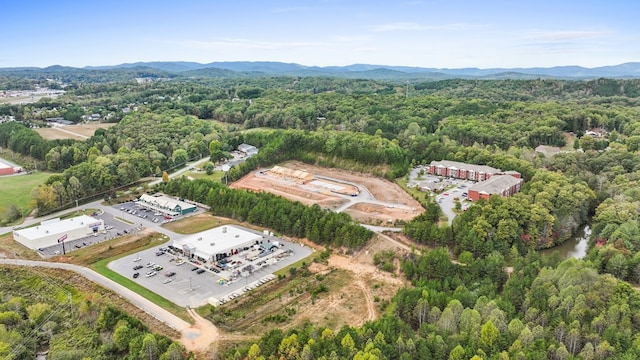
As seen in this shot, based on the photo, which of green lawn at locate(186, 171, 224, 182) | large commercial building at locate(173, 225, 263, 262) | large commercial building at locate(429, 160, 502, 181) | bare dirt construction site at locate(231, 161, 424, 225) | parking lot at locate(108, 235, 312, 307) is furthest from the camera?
green lawn at locate(186, 171, 224, 182)

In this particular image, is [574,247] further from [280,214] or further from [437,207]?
[280,214]

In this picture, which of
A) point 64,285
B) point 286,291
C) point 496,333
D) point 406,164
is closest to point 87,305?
point 64,285

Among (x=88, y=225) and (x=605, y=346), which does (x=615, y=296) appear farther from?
(x=88, y=225)

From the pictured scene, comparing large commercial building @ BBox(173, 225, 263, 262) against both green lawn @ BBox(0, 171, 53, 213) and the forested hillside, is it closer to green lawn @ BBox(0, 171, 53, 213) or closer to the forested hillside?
the forested hillside

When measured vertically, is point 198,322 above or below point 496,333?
below

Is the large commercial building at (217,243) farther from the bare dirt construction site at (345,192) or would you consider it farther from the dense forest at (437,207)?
the bare dirt construction site at (345,192)

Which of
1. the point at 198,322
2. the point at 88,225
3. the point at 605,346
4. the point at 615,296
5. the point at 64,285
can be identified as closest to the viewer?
the point at 605,346

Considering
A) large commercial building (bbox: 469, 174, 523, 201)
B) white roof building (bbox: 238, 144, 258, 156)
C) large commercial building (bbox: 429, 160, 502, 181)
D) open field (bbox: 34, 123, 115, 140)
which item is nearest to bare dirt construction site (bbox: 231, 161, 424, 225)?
large commercial building (bbox: 469, 174, 523, 201)
